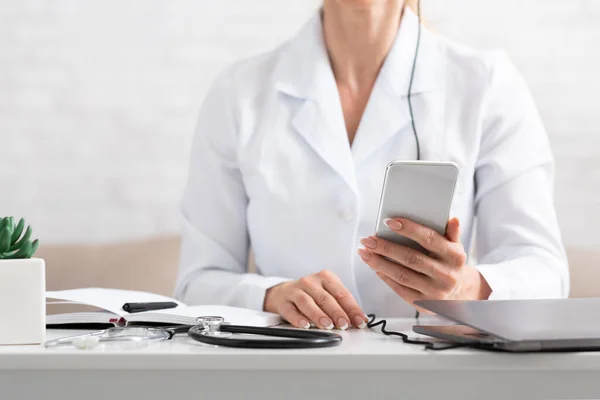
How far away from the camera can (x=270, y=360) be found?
0.68 metres

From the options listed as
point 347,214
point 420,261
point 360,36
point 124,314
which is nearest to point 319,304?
point 420,261

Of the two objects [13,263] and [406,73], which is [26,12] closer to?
[406,73]

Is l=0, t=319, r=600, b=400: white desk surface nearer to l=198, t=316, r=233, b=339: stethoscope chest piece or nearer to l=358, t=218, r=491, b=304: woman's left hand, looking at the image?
l=198, t=316, r=233, b=339: stethoscope chest piece

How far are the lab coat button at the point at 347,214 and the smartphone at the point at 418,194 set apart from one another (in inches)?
17.3

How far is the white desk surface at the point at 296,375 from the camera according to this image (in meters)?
0.68

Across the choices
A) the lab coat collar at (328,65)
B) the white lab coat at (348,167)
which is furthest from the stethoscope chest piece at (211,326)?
the lab coat collar at (328,65)

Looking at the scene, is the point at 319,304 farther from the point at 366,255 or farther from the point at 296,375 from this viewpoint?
the point at 296,375

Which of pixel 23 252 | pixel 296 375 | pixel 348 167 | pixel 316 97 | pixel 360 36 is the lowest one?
pixel 296 375

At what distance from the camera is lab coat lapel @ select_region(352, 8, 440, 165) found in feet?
4.75

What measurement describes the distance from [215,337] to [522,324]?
31 cm

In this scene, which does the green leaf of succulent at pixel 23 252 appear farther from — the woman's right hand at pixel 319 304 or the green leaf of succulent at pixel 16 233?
the woman's right hand at pixel 319 304

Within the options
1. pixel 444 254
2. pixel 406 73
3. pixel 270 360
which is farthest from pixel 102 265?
pixel 270 360

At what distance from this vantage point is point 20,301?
2.51 ft

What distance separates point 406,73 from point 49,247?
113cm
